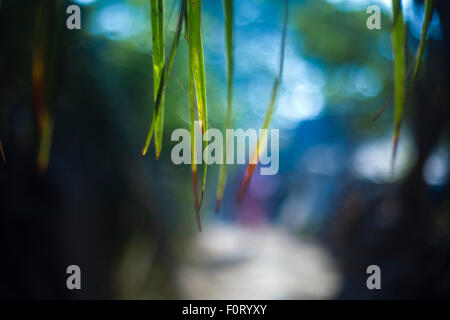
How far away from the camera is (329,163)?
443cm

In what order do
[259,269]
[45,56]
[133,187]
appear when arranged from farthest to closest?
[259,269]
[133,187]
[45,56]

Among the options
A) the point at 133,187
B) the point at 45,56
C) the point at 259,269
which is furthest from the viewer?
the point at 259,269

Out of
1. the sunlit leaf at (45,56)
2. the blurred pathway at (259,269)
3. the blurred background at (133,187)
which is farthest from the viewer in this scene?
the blurred pathway at (259,269)

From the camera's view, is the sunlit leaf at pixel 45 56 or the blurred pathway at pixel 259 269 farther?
the blurred pathway at pixel 259 269

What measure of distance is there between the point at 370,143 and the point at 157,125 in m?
3.34

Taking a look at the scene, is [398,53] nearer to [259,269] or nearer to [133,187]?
[133,187]

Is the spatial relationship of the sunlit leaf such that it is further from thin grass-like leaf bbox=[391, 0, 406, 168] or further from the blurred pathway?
the blurred pathway

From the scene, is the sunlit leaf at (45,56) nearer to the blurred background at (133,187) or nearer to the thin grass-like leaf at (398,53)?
the blurred background at (133,187)

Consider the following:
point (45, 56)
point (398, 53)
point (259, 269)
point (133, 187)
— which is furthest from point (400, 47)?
point (259, 269)

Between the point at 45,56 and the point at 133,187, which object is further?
the point at 133,187

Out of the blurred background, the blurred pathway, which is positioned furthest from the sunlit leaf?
the blurred pathway

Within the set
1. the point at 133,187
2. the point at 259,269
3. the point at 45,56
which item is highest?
the point at 45,56

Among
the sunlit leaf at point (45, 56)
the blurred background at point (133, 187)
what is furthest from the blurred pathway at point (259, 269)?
the sunlit leaf at point (45, 56)

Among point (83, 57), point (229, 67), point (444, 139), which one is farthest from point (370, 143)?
point (229, 67)
